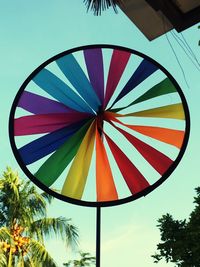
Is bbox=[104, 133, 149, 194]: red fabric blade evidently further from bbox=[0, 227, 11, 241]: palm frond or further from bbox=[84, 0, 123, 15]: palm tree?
bbox=[0, 227, 11, 241]: palm frond

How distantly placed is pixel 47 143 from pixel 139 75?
29.6 inches

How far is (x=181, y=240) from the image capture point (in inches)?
268

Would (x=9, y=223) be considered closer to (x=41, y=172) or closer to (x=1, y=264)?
(x=1, y=264)

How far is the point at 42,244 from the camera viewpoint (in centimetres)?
1283

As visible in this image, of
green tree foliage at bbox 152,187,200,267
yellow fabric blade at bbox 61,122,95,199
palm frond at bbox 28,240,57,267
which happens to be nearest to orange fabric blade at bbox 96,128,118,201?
yellow fabric blade at bbox 61,122,95,199

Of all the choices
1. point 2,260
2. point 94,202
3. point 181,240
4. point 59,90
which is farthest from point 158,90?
point 2,260

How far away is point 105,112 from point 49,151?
42 centimetres

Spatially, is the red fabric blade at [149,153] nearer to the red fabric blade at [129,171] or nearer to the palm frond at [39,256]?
the red fabric blade at [129,171]

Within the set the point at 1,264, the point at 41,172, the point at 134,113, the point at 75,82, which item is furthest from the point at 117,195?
the point at 1,264

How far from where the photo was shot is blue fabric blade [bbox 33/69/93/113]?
2.66 m

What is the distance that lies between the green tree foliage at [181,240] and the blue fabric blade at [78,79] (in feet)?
14.6

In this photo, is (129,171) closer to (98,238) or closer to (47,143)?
(47,143)

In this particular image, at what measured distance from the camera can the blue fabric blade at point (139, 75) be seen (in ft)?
8.70

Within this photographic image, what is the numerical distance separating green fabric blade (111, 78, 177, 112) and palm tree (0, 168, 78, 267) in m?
9.44
